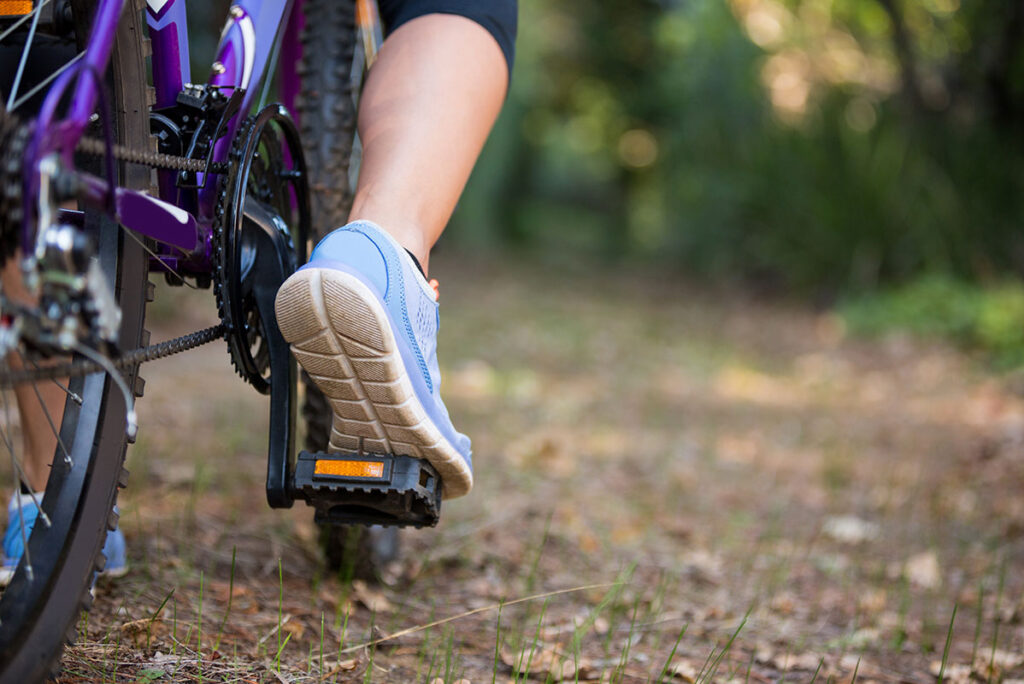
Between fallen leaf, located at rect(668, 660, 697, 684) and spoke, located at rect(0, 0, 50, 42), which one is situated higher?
spoke, located at rect(0, 0, 50, 42)

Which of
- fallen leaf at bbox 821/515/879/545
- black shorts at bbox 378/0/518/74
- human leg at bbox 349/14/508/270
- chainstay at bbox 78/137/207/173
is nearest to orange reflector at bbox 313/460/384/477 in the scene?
human leg at bbox 349/14/508/270

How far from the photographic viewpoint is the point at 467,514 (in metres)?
2.04

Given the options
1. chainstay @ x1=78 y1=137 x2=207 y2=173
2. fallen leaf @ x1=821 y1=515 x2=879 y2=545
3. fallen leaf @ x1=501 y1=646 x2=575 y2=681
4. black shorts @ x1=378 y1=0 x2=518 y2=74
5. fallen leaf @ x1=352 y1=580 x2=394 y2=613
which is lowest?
fallen leaf @ x1=821 y1=515 x2=879 y2=545

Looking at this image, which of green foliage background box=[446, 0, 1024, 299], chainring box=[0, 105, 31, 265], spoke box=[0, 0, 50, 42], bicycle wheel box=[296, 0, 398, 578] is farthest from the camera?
green foliage background box=[446, 0, 1024, 299]

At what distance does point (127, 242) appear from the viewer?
95 centimetres

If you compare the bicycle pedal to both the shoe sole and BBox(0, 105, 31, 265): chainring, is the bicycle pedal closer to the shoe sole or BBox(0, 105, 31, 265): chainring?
the shoe sole

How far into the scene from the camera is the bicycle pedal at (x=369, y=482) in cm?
103

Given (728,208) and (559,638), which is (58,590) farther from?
(728,208)

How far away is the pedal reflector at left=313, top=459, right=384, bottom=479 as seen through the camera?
104 cm

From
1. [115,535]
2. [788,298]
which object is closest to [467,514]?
[115,535]

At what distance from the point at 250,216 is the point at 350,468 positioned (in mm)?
306

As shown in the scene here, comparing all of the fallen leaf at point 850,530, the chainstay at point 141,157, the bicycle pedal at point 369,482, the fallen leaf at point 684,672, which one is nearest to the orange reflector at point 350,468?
the bicycle pedal at point 369,482

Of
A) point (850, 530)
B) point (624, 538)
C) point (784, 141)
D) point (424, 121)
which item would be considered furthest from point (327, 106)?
point (784, 141)

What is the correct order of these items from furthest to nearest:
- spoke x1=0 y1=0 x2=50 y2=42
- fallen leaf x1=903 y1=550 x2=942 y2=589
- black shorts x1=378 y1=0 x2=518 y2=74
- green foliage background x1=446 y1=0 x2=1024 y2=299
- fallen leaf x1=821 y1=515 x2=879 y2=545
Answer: green foliage background x1=446 y1=0 x2=1024 y2=299 < fallen leaf x1=821 y1=515 x2=879 y2=545 < fallen leaf x1=903 y1=550 x2=942 y2=589 < black shorts x1=378 y1=0 x2=518 y2=74 < spoke x1=0 y1=0 x2=50 y2=42
